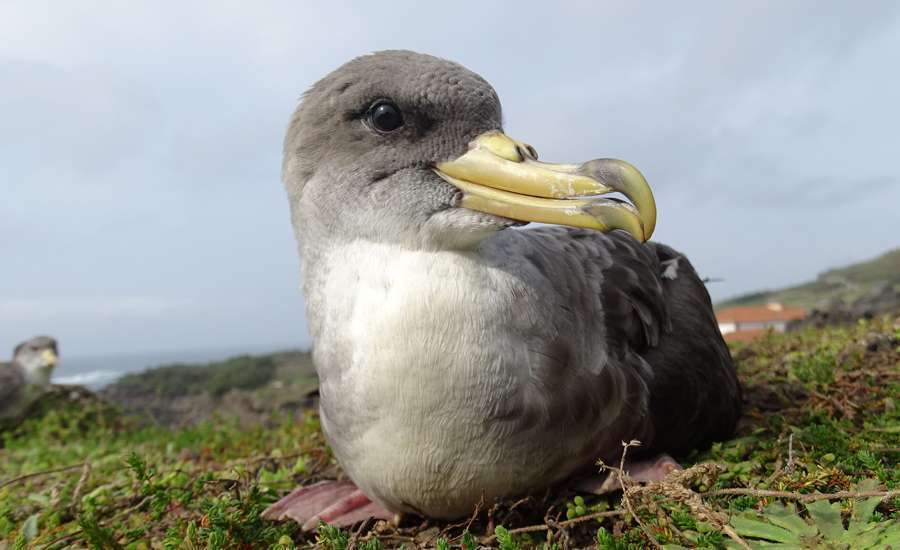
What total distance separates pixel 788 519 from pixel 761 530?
0.11 meters

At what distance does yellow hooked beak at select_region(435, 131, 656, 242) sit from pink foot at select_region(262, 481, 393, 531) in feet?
4.95

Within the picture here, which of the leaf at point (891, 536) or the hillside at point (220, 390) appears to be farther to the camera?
the hillside at point (220, 390)

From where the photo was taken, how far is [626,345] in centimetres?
294

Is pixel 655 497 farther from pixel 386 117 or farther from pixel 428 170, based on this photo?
pixel 386 117

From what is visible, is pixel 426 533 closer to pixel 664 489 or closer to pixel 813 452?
pixel 664 489

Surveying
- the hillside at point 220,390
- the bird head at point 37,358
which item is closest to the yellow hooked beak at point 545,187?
the hillside at point 220,390

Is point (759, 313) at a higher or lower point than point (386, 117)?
lower

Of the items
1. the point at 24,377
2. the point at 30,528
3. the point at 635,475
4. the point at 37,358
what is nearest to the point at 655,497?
the point at 635,475

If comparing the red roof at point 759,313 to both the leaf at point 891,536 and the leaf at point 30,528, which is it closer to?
the leaf at point 891,536

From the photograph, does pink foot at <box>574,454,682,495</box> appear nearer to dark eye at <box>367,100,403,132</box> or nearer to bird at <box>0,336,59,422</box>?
dark eye at <box>367,100,403,132</box>

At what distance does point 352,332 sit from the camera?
2549mm

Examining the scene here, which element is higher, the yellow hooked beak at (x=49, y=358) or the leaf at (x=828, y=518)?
the yellow hooked beak at (x=49, y=358)

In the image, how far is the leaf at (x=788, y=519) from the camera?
2033 millimetres

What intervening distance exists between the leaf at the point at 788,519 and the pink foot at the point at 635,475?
0.45 metres
